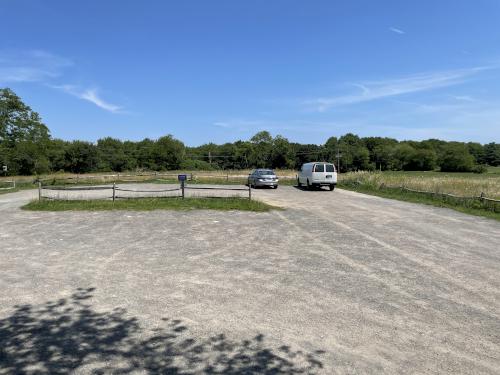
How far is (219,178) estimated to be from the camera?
139 feet

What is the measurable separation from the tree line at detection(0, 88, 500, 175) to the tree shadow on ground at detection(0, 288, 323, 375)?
64.5 meters

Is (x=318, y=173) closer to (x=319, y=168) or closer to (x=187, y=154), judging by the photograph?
(x=319, y=168)

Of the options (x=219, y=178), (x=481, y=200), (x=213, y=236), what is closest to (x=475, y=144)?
(x=219, y=178)

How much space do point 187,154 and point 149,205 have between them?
328 feet

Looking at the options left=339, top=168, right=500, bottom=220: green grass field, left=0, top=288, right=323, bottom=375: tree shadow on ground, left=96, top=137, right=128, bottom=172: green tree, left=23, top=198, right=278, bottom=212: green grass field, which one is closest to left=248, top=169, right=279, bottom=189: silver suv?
left=339, top=168, right=500, bottom=220: green grass field

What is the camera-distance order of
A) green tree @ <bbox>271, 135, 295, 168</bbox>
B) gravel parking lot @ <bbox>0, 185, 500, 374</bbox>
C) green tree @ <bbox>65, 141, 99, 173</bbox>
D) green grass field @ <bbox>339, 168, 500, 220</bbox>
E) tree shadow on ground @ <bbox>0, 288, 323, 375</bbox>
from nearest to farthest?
tree shadow on ground @ <bbox>0, 288, 323, 375</bbox>, gravel parking lot @ <bbox>0, 185, 500, 374</bbox>, green grass field @ <bbox>339, 168, 500, 220</bbox>, green tree @ <bbox>65, 141, 99, 173</bbox>, green tree @ <bbox>271, 135, 295, 168</bbox>

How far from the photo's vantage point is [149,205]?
59.9 ft

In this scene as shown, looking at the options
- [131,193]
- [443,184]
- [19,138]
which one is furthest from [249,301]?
[19,138]

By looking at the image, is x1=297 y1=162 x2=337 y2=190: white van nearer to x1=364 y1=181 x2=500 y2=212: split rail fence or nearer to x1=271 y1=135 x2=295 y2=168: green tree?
x1=364 y1=181 x2=500 y2=212: split rail fence

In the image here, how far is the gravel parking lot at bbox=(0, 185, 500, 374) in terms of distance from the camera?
4219 mm

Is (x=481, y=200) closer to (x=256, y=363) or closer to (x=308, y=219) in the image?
(x=308, y=219)

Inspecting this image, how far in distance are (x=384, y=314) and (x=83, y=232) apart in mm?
9966

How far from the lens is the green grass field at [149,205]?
57.6 feet

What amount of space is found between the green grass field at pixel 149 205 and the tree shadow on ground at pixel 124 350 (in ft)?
40.8
